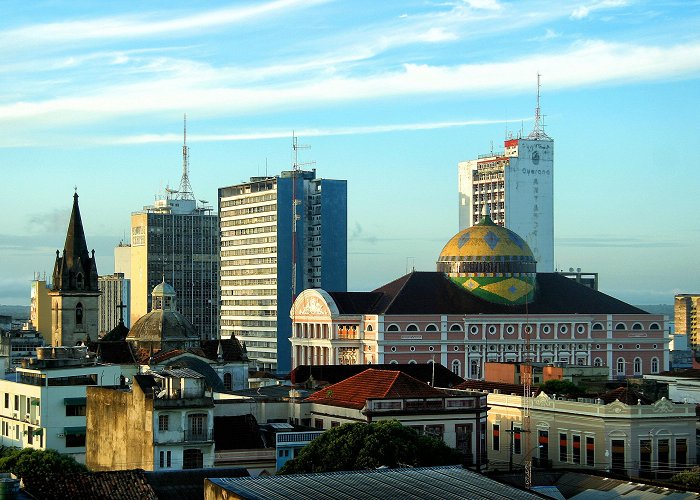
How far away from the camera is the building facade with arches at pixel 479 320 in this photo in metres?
165

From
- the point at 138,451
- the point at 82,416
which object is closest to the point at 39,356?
the point at 82,416

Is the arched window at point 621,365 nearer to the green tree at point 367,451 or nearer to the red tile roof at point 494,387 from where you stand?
the red tile roof at point 494,387

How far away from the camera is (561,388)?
10631 centimetres

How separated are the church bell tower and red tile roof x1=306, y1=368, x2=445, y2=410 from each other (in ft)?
172

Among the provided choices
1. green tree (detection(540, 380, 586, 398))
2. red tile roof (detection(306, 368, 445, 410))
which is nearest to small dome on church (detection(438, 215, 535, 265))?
green tree (detection(540, 380, 586, 398))

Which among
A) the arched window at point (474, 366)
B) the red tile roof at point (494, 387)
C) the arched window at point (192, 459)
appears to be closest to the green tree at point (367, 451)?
the arched window at point (192, 459)

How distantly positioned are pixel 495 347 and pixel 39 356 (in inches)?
3276

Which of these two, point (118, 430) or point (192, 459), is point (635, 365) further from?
point (192, 459)

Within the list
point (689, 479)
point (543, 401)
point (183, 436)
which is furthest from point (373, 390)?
point (689, 479)

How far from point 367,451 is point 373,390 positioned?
15128 millimetres

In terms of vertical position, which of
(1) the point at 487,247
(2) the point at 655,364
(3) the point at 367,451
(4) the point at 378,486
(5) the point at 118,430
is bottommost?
(2) the point at 655,364

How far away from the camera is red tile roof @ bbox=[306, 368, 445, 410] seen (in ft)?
265

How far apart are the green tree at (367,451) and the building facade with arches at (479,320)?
302ft

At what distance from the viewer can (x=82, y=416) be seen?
85625 millimetres
